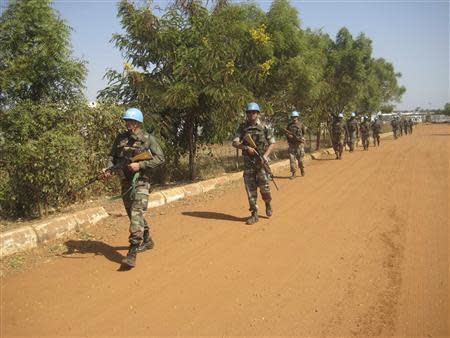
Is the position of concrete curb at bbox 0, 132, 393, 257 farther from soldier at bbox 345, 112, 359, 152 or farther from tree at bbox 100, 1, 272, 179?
soldier at bbox 345, 112, 359, 152

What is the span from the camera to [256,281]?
4.34m

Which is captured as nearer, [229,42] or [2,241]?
[2,241]

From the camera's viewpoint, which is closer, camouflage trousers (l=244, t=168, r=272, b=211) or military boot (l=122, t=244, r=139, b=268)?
military boot (l=122, t=244, r=139, b=268)

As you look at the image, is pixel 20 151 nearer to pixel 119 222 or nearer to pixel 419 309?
pixel 119 222

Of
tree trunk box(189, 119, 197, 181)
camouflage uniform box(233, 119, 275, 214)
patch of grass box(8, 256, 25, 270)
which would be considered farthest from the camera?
tree trunk box(189, 119, 197, 181)

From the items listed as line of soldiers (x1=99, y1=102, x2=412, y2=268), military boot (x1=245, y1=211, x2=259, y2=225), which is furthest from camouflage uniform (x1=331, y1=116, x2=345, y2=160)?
military boot (x1=245, y1=211, x2=259, y2=225)

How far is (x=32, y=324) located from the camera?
358 cm

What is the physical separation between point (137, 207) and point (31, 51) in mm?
3919

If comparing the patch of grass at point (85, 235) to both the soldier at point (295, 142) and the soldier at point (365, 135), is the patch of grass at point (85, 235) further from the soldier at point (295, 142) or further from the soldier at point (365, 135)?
the soldier at point (365, 135)

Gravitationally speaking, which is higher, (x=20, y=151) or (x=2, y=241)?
(x=20, y=151)

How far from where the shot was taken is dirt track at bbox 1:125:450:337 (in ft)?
11.6

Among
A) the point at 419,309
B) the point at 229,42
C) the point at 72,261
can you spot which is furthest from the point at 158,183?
the point at 419,309

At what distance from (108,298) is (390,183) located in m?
7.85

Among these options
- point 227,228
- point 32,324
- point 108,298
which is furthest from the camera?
point 227,228
